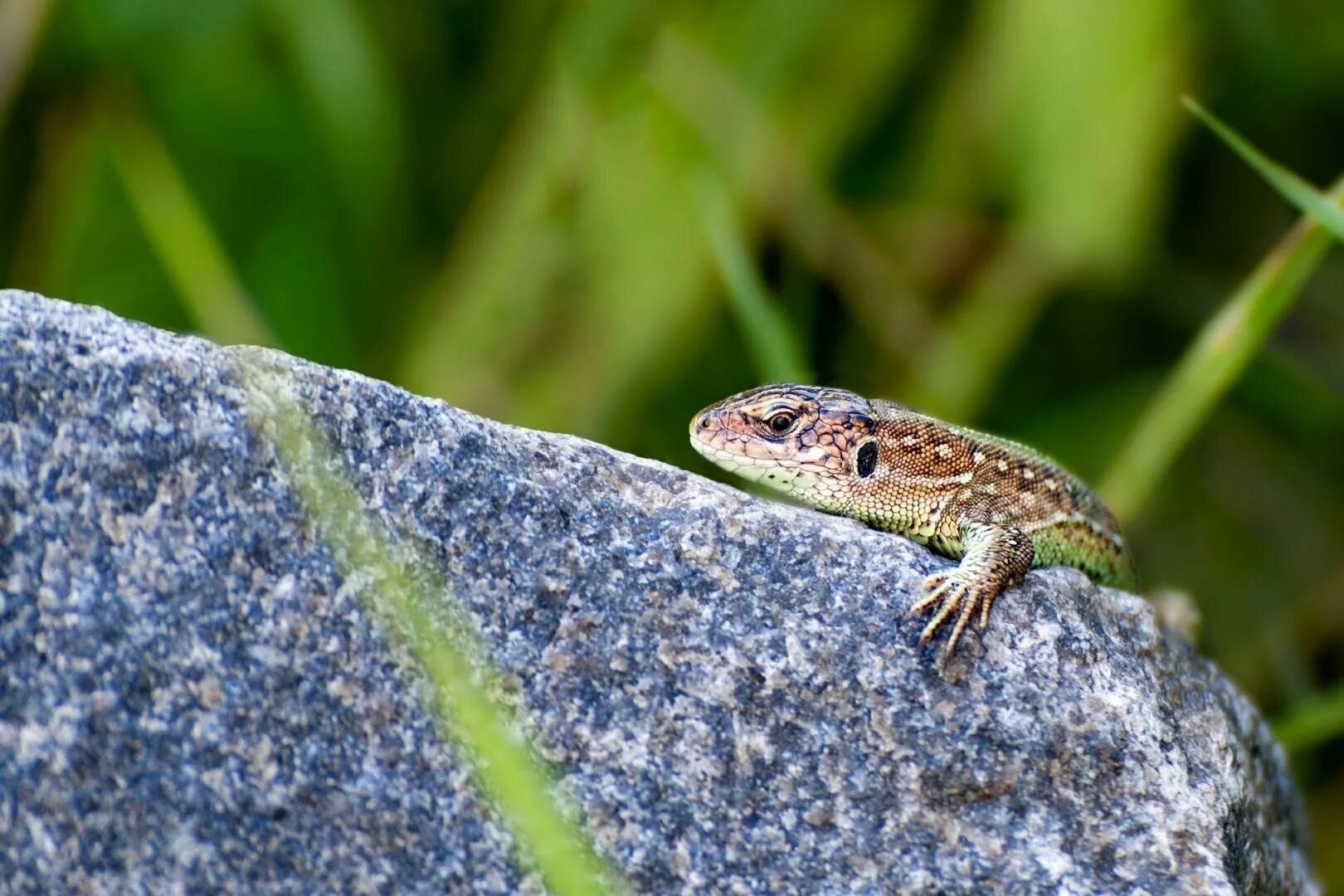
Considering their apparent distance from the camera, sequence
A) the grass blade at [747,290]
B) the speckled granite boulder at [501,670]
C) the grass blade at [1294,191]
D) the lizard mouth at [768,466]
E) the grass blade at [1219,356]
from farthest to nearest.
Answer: the grass blade at [747,290] < the grass blade at [1219,356] < the lizard mouth at [768,466] < the grass blade at [1294,191] < the speckled granite boulder at [501,670]

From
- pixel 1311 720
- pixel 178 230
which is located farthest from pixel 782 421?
pixel 178 230

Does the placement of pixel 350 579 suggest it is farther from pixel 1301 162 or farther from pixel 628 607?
pixel 1301 162

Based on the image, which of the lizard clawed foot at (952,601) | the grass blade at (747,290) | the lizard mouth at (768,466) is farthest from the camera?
the grass blade at (747,290)

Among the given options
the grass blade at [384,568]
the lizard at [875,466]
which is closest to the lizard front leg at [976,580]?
the lizard at [875,466]

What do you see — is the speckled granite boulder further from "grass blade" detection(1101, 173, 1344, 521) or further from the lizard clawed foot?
"grass blade" detection(1101, 173, 1344, 521)

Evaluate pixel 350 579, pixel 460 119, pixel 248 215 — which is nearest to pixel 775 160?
pixel 460 119

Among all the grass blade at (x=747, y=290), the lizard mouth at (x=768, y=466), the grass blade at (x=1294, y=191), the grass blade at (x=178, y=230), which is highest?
the grass blade at (x=178, y=230)

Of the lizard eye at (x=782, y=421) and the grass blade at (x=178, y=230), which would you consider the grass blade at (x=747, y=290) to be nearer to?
the lizard eye at (x=782, y=421)
